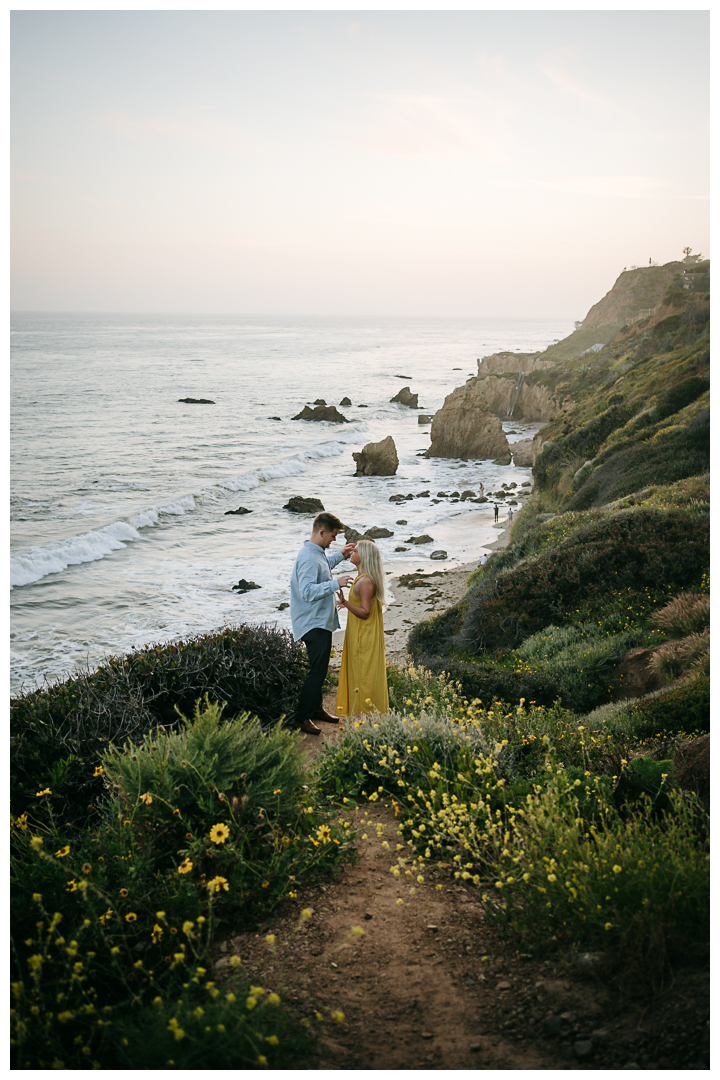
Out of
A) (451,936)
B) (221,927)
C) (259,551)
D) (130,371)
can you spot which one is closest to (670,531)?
(451,936)

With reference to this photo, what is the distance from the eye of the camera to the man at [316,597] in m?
6.68

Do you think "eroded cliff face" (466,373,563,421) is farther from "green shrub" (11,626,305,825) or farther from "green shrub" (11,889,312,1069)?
"green shrub" (11,889,312,1069)

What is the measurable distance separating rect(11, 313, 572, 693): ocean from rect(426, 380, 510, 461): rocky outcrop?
158 centimetres

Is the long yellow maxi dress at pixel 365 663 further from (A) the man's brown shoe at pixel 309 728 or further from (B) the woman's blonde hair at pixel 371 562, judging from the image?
(A) the man's brown shoe at pixel 309 728

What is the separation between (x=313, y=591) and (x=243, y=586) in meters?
13.9

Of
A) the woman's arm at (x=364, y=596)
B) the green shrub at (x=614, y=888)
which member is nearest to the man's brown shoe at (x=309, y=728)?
the woman's arm at (x=364, y=596)

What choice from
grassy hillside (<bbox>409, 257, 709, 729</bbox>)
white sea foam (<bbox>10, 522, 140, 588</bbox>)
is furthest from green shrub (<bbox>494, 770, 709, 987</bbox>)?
white sea foam (<bbox>10, 522, 140, 588</bbox>)

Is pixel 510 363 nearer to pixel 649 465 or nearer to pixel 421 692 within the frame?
pixel 649 465

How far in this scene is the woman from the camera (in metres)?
6.45

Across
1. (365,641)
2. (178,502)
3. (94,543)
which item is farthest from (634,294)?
(365,641)

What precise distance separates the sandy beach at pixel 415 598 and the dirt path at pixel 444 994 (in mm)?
10228

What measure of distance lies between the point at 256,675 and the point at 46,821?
2769 millimetres

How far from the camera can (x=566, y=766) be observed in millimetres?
4891
